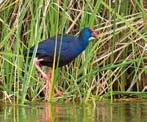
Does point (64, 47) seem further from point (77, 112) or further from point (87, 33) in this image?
point (77, 112)

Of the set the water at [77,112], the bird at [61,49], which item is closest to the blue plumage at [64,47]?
the bird at [61,49]

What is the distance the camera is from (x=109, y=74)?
19.8 ft

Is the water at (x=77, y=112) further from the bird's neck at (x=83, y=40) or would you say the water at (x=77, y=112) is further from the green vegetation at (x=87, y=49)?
the bird's neck at (x=83, y=40)

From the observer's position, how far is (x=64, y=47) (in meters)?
6.39

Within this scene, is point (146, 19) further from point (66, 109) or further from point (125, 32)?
point (66, 109)

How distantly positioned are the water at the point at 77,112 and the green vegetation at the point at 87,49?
220 millimetres

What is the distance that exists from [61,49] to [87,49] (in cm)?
32

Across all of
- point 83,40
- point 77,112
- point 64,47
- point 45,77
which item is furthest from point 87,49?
point 77,112

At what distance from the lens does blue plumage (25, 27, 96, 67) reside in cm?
614

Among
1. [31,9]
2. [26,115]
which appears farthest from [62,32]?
[26,115]

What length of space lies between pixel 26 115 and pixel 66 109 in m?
0.54

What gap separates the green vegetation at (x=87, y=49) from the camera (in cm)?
584

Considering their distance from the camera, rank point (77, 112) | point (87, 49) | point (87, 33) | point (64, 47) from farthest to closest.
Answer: point (87, 49)
point (64, 47)
point (87, 33)
point (77, 112)

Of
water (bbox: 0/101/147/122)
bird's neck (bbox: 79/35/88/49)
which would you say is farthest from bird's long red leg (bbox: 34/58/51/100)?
bird's neck (bbox: 79/35/88/49)
